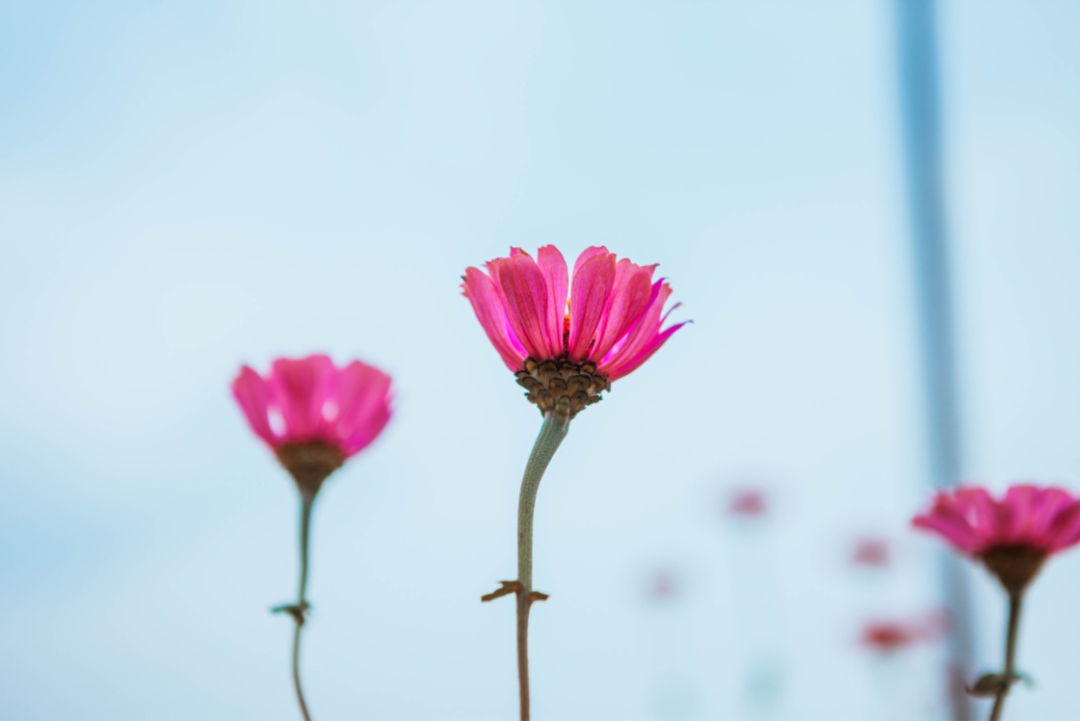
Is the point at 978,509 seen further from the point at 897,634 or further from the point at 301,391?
the point at 897,634

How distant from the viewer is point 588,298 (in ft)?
0.90

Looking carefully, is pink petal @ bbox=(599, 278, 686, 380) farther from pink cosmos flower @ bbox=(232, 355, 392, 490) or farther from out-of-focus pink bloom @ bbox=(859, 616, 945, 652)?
out-of-focus pink bloom @ bbox=(859, 616, 945, 652)

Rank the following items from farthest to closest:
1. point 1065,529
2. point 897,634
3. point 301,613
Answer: point 897,634 → point 1065,529 → point 301,613

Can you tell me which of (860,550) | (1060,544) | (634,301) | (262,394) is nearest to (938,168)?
(860,550)

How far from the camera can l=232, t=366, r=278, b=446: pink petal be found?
0.25 meters

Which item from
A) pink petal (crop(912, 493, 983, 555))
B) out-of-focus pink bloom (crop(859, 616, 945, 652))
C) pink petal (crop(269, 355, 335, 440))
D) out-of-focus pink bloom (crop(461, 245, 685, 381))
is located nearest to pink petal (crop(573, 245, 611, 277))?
out-of-focus pink bloom (crop(461, 245, 685, 381))

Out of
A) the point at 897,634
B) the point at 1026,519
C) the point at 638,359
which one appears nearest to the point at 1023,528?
the point at 1026,519

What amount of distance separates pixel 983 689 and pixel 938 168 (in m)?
1.28

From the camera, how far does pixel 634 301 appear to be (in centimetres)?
28

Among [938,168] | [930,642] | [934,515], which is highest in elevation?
[938,168]

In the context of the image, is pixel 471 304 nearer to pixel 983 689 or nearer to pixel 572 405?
pixel 572 405

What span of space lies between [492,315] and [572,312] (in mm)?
32

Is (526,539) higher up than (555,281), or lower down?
lower down

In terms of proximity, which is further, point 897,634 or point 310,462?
point 897,634
